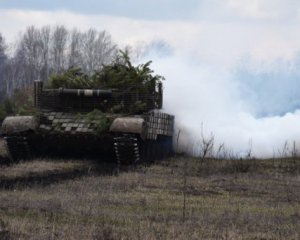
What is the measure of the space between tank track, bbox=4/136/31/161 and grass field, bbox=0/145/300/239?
1.02m

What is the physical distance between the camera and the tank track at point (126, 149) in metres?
18.2

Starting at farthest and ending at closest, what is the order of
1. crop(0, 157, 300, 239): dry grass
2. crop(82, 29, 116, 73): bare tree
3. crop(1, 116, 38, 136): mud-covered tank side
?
crop(82, 29, 116, 73): bare tree
crop(1, 116, 38, 136): mud-covered tank side
crop(0, 157, 300, 239): dry grass

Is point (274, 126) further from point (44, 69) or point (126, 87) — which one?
point (44, 69)

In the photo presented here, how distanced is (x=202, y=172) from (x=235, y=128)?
7.41 m

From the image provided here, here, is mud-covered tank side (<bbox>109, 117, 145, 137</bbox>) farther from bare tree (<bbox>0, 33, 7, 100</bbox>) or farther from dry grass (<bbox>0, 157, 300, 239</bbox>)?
bare tree (<bbox>0, 33, 7, 100</bbox>)

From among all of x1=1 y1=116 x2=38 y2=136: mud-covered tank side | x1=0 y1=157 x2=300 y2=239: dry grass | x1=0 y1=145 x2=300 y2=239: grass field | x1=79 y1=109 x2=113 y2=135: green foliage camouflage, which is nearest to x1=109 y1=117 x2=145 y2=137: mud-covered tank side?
x1=79 y1=109 x2=113 y2=135: green foliage camouflage

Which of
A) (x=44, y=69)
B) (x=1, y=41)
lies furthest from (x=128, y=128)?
(x=1, y=41)

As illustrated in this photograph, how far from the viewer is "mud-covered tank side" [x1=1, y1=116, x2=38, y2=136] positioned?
1878cm

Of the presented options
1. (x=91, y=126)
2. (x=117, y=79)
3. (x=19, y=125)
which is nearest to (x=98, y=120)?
(x=91, y=126)

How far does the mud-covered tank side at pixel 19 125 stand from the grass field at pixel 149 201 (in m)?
0.92

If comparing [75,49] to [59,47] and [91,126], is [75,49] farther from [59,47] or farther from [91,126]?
[91,126]

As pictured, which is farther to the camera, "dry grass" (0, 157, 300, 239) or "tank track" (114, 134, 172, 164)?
"tank track" (114, 134, 172, 164)

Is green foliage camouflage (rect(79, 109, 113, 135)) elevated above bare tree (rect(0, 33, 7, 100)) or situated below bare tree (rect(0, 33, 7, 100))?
above

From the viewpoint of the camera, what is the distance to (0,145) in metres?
25.2
